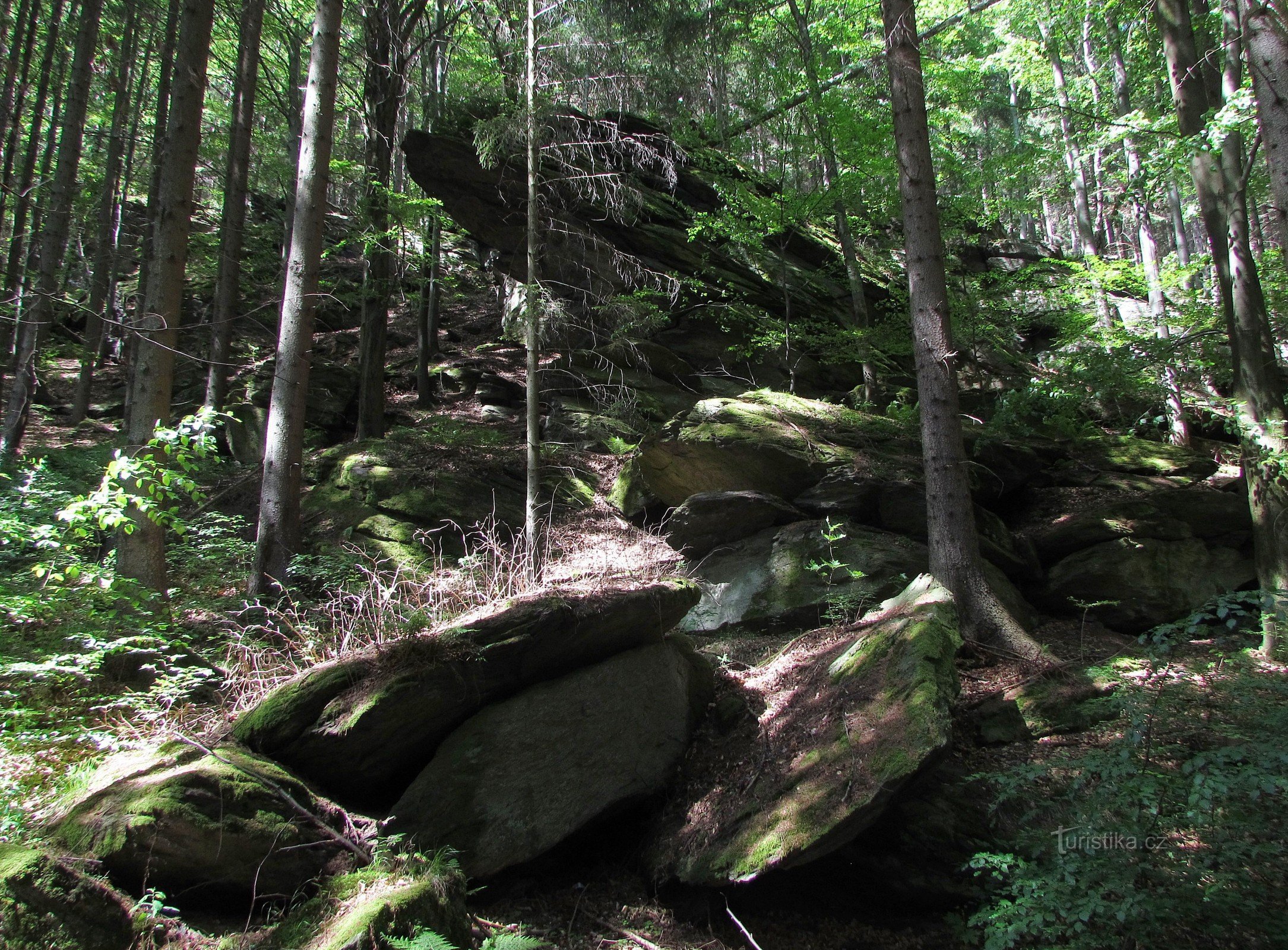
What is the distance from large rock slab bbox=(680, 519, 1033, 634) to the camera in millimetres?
8242

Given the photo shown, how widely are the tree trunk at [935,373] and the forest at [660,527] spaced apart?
0.05 metres

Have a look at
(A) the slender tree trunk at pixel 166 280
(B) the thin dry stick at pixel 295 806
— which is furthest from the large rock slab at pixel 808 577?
(A) the slender tree trunk at pixel 166 280

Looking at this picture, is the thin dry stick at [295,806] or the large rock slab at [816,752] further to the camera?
the large rock slab at [816,752]

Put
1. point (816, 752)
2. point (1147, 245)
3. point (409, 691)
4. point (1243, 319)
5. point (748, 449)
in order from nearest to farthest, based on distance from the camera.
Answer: point (409, 691) < point (816, 752) < point (1243, 319) < point (748, 449) < point (1147, 245)

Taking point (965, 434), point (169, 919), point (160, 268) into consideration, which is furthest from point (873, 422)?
point (169, 919)

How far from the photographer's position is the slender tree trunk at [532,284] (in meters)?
7.95

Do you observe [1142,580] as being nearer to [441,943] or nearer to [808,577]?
[808,577]

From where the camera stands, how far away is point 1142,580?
334 inches

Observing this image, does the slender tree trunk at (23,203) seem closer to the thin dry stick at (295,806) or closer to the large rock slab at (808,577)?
the thin dry stick at (295,806)

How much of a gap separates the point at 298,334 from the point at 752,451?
5.77 m

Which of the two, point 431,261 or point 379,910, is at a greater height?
point 431,261

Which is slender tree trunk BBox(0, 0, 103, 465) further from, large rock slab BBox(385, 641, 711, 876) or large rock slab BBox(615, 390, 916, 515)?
large rock slab BBox(385, 641, 711, 876)

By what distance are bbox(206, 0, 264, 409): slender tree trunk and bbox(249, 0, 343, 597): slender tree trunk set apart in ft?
19.1

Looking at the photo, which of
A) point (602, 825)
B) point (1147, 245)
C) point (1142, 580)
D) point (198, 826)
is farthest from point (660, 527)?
point (1147, 245)
